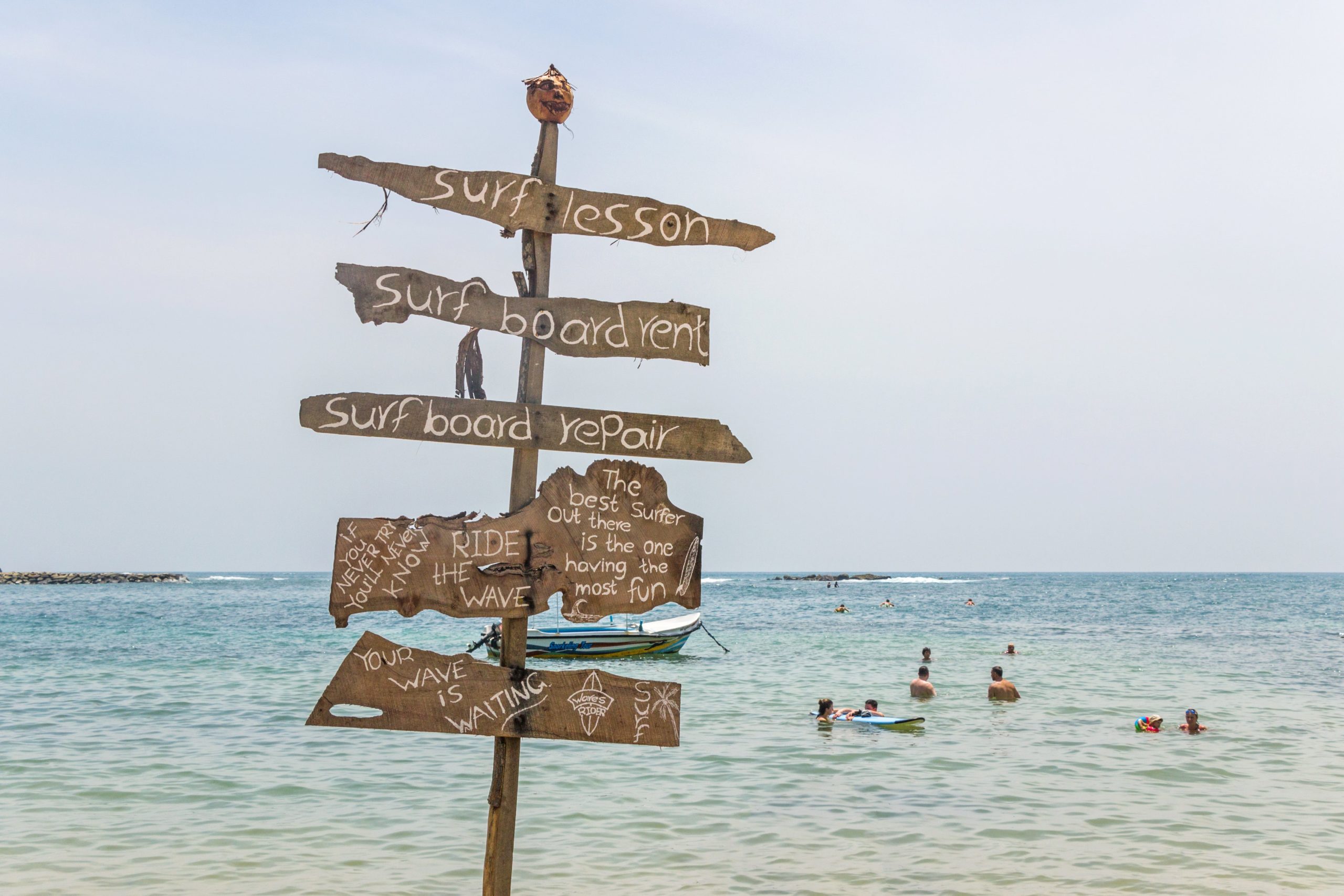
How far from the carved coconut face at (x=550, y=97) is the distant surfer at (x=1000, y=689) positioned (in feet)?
53.2

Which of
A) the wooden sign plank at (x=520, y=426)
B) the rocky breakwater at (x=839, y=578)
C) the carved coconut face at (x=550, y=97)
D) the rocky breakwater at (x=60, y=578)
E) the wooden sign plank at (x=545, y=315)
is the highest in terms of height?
the carved coconut face at (x=550, y=97)

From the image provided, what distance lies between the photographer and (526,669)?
5129 mm

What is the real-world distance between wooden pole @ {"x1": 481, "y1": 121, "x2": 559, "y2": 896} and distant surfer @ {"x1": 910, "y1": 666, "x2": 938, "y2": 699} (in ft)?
50.0

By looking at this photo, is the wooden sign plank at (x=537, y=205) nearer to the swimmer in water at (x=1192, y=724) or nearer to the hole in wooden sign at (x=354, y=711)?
the hole in wooden sign at (x=354, y=711)

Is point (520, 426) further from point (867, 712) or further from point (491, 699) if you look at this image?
point (867, 712)

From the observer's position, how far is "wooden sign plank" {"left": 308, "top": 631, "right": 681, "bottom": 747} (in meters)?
4.86

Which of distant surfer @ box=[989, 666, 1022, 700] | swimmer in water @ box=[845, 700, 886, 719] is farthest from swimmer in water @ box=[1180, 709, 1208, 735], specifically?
swimmer in water @ box=[845, 700, 886, 719]

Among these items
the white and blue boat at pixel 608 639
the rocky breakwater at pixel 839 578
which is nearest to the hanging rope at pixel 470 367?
the white and blue boat at pixel 608 639

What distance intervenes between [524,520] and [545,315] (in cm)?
104

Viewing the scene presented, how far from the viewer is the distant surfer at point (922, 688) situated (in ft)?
63.3

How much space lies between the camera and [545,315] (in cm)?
513

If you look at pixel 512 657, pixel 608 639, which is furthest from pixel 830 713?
pixel 512 657

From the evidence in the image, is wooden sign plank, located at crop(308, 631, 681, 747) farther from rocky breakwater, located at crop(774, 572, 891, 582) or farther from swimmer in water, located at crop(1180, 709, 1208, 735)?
rocky breakwater, located at crop(774, 572, 891, 582)

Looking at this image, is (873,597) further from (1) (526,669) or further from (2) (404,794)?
(1) (526,669)
